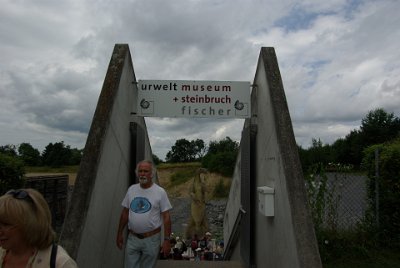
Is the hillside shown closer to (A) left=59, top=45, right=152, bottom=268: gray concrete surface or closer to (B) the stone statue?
(B) the stone statue

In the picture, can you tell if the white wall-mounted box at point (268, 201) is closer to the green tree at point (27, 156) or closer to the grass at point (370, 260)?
the grass at point (370, 260)

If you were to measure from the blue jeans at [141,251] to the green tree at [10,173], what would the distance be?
375 cm

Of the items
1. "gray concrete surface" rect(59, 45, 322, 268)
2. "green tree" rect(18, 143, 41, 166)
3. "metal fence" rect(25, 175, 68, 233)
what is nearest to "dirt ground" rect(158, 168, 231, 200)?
"green tree" rect(18, 143, 41, 166)

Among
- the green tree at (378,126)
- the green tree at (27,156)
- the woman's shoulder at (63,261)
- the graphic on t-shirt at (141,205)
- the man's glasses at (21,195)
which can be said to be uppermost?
the green tree at (378,126)

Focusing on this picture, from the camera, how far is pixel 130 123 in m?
6.26

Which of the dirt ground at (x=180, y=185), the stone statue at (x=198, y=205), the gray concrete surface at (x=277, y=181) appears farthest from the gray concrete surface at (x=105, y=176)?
the dirt ground at (x=180, y=185)

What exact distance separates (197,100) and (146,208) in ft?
8.09

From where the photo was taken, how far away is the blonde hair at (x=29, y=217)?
2098 millimetres

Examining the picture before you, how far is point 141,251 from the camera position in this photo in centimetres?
458

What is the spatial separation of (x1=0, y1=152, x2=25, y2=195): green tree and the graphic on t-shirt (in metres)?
3.83

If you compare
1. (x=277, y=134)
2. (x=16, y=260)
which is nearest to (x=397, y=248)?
(x=277, y=134)

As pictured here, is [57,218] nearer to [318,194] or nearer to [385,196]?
[318,194]

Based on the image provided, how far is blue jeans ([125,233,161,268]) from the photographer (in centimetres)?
452

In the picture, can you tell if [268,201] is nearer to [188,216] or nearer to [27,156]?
[27,156]
